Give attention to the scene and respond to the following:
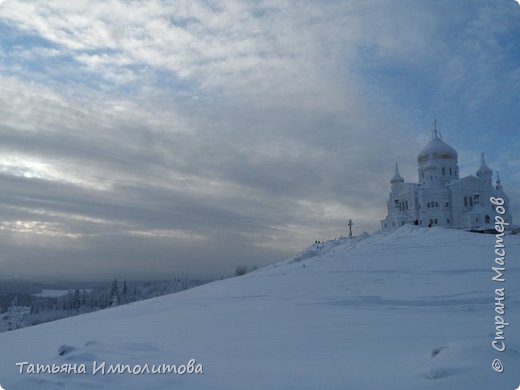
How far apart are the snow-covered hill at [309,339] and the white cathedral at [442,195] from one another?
4266cm

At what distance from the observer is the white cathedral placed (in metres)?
58.1

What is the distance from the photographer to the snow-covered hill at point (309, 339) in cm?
586

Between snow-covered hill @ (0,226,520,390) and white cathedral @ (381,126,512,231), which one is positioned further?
white cathedral @ (381,126,512,231)

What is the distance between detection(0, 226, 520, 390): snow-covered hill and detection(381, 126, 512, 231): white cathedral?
4266cm

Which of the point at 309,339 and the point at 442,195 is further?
the point at 442,195

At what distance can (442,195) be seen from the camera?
5884 cm

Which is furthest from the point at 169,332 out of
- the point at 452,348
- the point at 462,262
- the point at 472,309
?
the point at 462,262

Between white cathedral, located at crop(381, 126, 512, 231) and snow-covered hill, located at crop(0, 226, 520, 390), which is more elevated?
white cathedral, located at crop(381, 126, 512, 231)

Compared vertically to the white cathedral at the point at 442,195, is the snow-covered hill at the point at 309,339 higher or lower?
lower

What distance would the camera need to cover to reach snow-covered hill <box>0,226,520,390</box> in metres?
5.86

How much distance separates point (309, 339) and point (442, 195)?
182 feet

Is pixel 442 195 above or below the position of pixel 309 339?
above

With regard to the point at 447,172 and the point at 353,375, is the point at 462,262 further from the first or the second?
the point at 447,172

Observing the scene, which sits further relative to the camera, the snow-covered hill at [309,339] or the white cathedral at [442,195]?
the white cathedral at [442,195]
